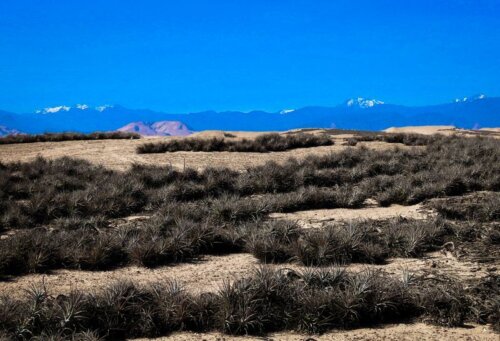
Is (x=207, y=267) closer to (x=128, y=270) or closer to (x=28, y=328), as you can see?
(x=128, y=270)

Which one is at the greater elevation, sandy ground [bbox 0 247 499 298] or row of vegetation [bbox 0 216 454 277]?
row of vegetation [bbox 0 216 454 277]

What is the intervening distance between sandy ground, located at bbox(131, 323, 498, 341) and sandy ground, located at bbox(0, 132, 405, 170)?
14.7m

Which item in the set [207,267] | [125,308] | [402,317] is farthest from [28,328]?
[402,317]

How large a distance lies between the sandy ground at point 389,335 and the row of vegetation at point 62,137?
2982cm

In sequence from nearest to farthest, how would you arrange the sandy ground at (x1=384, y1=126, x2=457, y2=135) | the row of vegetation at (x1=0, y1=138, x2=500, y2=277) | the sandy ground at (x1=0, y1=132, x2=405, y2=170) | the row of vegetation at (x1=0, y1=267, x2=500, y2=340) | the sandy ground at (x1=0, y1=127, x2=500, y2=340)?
the row of vegetation at (x1=0, y1=267, x2=500, y2=340) → the sandy ground at (x1=0, y1=127, x2=500, y2=340) → the row of vegetation at (x1=0, y1=138, x2=500, y2=277) → the sandy ground at (x1=0, y1=132, x2=405, y2=170) → the sandy ground at (x1=384, y1=126, x2=457, y2=135)

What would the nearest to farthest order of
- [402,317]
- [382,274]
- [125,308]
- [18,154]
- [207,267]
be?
[125,308] < [402,317] < [382,274] < [207,267] < [18,154]

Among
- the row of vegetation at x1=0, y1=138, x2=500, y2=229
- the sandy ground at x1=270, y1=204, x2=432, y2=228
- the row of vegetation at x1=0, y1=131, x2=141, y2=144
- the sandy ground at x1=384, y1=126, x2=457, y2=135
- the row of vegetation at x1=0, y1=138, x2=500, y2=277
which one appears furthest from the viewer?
the sandy ground at x1=384, y1=126, x2=457, y2=135

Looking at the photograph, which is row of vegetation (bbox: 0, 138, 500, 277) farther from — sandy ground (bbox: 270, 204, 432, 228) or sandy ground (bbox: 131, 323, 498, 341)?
sandy ground (bbox: 131, 323, 498, 341)

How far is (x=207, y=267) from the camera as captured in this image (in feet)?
27.8

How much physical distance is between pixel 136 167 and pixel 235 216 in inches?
342

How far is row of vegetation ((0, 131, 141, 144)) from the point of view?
1266 inches

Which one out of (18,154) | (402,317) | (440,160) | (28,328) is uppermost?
(18,154)

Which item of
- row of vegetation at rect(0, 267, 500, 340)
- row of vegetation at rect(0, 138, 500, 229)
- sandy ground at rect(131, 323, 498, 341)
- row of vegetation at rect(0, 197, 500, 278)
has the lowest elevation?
sandy ground at rect(131, 323, 498, 341)

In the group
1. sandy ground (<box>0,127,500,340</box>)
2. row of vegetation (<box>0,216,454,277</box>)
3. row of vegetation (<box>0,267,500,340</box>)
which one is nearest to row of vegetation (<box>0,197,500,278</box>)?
row of vegetation (<box>0,216,454,277</box>)
